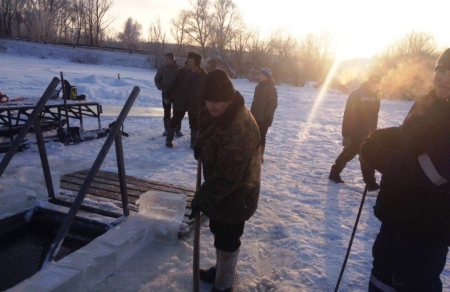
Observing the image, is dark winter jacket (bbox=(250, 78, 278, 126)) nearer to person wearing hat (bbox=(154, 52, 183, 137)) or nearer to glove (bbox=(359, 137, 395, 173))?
person wearing hat (bbox=(154, 52, 183, 137))

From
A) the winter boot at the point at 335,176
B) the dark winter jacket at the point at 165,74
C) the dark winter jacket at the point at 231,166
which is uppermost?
the dark winter jacket at the point at 165,74

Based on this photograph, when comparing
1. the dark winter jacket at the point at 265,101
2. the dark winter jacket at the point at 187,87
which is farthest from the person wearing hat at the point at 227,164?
the dark winter jacket at the point at 187,87

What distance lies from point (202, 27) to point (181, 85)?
134 feet

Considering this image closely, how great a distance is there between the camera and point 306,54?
3728 cm

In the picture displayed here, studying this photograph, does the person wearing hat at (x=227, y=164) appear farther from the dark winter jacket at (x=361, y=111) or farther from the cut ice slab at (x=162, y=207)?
the dark winter jacket at (x=361, y=111)

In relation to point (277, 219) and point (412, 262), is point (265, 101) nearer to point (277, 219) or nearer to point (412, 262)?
point (277, 219)

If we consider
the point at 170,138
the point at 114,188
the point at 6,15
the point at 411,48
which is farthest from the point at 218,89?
the point at 6,15

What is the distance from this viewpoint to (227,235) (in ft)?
7.80

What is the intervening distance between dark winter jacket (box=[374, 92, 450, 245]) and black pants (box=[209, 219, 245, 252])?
0.98 meters

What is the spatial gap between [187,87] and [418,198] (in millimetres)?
5264

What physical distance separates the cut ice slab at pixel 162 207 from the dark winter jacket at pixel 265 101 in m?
3.01

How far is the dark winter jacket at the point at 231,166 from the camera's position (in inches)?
84.2

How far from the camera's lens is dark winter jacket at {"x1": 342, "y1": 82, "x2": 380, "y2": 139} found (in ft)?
16.2

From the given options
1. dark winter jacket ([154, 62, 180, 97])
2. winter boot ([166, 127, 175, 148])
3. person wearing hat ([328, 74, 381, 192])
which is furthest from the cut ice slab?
dark winter jacket ([154, 62, 180, 97])
